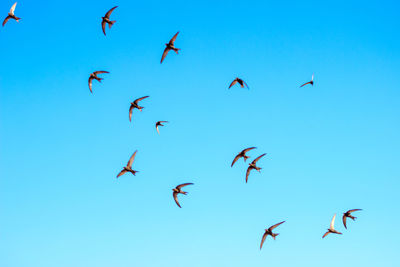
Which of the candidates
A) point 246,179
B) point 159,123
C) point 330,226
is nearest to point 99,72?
point 159,123

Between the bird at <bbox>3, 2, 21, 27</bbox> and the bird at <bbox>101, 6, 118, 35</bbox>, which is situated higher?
the bird at <bbox>3, 2, 21, 27</bbox>

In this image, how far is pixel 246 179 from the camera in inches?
1438

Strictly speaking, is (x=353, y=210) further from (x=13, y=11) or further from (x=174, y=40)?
(x=13, y=11)

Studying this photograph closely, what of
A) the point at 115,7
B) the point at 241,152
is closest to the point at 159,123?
the point at 241,152

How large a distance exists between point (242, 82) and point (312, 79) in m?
7.68

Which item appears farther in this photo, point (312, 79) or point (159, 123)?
point (312, 79)

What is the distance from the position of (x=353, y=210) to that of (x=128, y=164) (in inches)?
713

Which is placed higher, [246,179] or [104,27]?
[104,27]

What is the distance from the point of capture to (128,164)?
3148cm

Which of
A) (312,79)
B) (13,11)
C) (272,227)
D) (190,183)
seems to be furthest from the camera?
(312,79)

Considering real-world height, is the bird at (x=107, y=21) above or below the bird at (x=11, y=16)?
below

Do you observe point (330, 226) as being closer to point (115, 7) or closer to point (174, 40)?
point (174, 40)

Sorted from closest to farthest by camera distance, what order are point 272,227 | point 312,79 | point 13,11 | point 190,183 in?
1. point 190,183
2. point 272,227
3. point 13,11
4. point 312,79

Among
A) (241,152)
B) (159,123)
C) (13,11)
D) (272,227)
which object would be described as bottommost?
(272,227)
